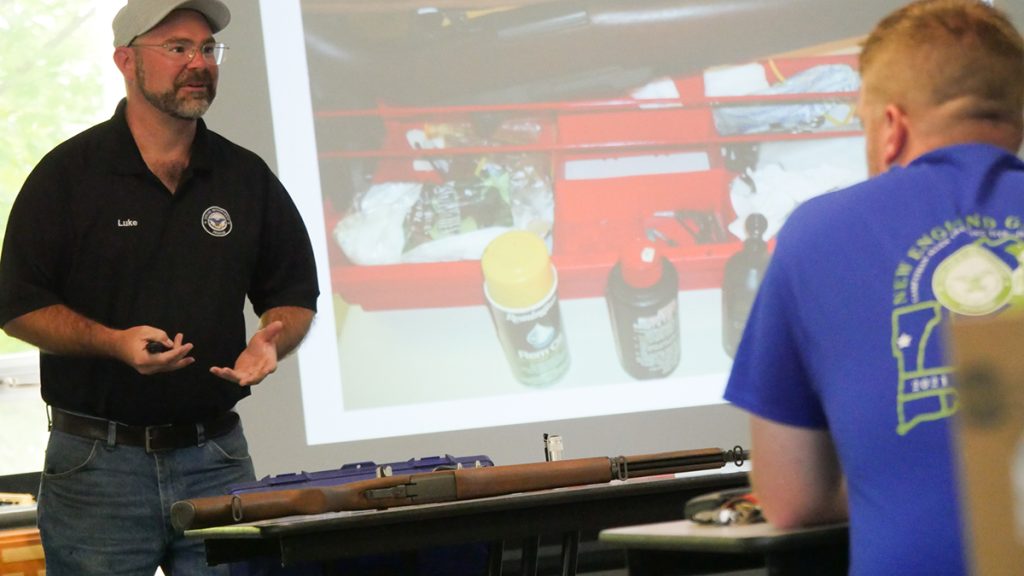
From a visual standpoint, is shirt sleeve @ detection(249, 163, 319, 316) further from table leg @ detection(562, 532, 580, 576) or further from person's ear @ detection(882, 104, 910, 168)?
person's ear @ detection(882, 104, 910, 168)

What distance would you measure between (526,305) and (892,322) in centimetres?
287

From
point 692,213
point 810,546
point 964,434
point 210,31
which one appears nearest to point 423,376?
point 692,213

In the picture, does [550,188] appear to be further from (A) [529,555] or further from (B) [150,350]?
(B) [150,350]

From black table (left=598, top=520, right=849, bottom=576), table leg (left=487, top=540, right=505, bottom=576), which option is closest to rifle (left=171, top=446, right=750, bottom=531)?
table leg (left=487, top=540, right=505, bottom=576)

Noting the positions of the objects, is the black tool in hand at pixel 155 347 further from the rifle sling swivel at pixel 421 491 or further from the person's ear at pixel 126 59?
the person's ear at pixel 126 59

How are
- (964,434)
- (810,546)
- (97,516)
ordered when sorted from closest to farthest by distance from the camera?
(964,434), (810,546), (97,516)

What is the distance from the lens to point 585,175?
420 cm

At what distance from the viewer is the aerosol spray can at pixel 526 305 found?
13.5 ft

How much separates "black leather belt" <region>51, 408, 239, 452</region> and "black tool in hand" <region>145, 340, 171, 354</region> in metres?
0.24

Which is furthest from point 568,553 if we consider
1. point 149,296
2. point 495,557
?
point 149,296

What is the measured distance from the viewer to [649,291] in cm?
423

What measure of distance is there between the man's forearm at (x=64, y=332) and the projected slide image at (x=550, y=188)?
58.3 inches

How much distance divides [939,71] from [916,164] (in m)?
0.10

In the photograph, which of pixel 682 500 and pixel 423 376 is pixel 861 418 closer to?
pixel 682 500
